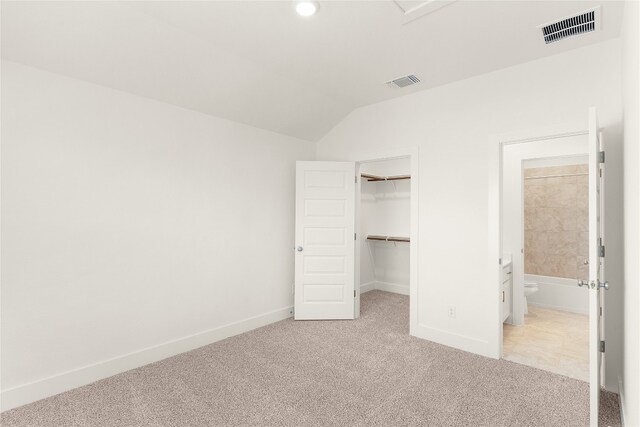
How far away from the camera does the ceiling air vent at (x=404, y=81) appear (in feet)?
10.9

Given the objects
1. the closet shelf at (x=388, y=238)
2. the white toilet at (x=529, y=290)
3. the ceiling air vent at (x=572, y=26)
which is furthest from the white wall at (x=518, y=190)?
the ceiling air vent at (x=572, y=26)

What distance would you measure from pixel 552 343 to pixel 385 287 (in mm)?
2668

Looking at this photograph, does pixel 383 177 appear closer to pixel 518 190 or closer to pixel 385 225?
pixel 385 225

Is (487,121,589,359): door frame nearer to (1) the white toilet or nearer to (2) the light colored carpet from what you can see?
(2) the light colored carpet

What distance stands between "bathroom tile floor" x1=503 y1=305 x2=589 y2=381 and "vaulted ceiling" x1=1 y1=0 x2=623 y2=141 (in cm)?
271

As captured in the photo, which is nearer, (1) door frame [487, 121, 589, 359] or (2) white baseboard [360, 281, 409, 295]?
(1) door frame [487, 121, 589, 359]

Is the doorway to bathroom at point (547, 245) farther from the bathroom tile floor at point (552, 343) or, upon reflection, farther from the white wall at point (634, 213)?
the white wall at point (634, 213)

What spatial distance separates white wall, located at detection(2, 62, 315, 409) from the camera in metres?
2.38

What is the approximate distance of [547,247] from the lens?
5023 mm

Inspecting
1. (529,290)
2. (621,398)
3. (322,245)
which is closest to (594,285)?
(621,398)

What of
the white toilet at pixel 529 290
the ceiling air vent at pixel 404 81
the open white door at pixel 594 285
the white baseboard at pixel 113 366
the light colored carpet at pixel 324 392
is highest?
the ceiling air vent at pixel 404 81

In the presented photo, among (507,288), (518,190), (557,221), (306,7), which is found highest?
(306,7)

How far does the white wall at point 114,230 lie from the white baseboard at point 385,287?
218 centimetres

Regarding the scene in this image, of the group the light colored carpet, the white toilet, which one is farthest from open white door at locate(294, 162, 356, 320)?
the white toilet
